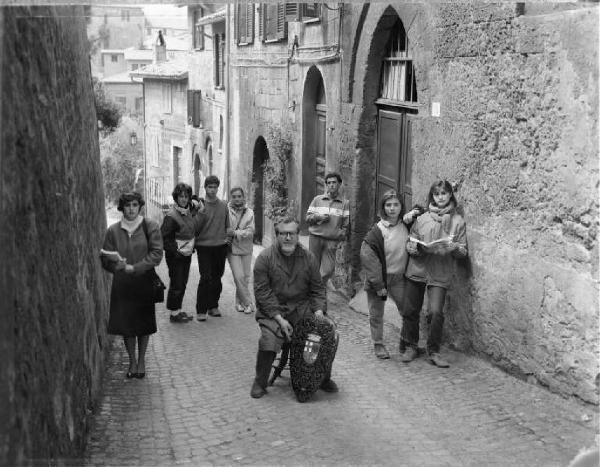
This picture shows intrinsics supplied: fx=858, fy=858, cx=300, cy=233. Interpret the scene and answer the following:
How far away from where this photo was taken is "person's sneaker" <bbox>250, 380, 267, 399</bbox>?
6438 millimetres

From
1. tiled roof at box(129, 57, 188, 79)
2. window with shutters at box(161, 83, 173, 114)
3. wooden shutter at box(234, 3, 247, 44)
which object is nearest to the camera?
wooden shutter at box(234, 3, 247, 44)

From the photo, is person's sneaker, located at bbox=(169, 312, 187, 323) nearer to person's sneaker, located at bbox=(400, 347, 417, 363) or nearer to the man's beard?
person's sneaker, located at bbox=(400, 347, 417, 363)

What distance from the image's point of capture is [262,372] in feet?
21.1

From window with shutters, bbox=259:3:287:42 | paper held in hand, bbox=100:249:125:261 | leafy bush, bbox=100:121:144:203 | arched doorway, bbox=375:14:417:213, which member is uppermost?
window with shutters, bbox=259:3:287:42

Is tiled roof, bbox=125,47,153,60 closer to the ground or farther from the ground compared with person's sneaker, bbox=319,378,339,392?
farther from the ground

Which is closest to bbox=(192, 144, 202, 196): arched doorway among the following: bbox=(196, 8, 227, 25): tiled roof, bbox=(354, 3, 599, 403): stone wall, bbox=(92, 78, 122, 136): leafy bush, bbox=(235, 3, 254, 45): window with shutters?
bbox=(196, 8, 227, 25): tiled roof

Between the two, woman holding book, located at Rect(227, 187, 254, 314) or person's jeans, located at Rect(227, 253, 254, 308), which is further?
person's jeans, located at Rect(227, 253, 254, 308)

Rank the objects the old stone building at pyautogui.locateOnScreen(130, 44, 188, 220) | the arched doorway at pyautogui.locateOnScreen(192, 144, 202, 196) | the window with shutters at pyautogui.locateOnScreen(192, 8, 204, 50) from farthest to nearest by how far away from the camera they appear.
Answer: the old stone building at pyautogui.locateOnScreen(130, 44, 188, 220), the arched doorway at pyautogui.locateOnScreen(192, 144, 202, 196), the window with shutters at pyautogui.locateOnScreen(192, 8, 204, 50)

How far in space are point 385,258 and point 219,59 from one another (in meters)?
17.9

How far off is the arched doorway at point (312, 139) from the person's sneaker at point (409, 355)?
255 inches

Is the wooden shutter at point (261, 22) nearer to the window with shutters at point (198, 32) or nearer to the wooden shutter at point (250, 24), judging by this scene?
the wooden shutter at point (250, 24)

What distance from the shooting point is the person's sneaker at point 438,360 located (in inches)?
285

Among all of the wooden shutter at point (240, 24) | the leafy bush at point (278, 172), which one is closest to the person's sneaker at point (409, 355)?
the leafy bush at point (278, 172)

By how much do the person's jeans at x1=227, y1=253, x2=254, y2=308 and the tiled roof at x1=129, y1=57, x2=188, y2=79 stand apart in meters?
20.5
